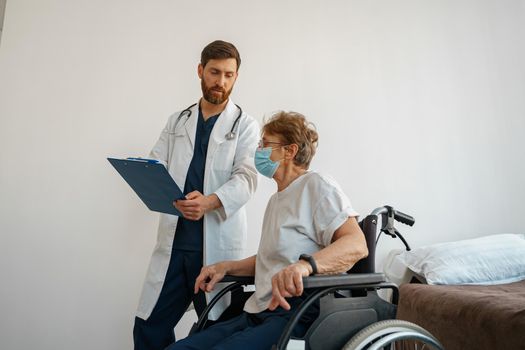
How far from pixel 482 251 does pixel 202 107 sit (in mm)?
1383

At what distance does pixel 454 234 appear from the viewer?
8.49ft

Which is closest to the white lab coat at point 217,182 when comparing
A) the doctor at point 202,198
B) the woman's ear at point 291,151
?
the doctor at point 202,198

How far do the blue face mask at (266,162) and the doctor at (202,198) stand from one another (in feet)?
0.79

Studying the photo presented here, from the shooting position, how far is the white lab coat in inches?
66.0

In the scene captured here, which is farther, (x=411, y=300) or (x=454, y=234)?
(x=454, y=234)

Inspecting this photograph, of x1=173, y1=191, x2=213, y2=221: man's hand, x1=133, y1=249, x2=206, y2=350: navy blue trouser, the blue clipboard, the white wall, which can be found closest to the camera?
the blue clipboard

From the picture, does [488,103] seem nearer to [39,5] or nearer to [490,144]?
[490,144]

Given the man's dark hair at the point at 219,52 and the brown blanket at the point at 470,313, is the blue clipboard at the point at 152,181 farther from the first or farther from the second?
the brown blanket at the point at 470,313

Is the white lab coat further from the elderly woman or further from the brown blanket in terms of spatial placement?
the brown blanket

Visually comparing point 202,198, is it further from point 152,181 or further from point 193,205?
point 152,181

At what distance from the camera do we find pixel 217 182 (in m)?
1.76

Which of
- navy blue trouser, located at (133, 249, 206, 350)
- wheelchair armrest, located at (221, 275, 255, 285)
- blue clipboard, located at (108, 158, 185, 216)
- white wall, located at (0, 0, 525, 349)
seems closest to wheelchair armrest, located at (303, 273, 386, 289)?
wheelchair armrest, located at (221, 275, 255, 285)

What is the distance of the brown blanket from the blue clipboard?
1.00 m

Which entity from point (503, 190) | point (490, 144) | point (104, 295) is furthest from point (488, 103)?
point (104, 295)
